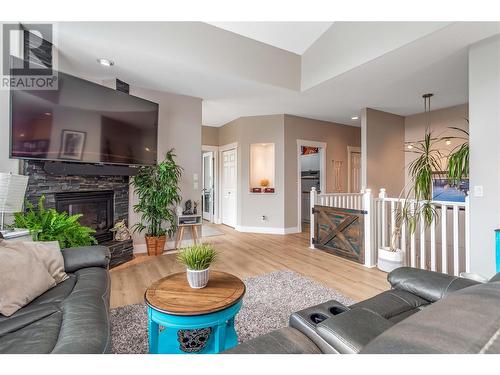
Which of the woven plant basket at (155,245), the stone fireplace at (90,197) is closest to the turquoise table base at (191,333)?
the stone fireplace at (90,197)

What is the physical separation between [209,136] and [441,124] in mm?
5350

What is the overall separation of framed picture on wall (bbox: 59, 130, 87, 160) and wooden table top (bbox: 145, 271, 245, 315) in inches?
83.8

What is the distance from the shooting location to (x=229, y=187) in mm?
6148

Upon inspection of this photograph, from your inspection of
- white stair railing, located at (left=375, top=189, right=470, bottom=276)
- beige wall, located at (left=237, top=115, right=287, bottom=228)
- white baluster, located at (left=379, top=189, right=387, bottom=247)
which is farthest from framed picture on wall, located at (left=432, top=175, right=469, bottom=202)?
beige wall, located at (left=237, top=115, right=287, bottom=228)

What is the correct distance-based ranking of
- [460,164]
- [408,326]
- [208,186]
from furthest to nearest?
[208,186] < [460,164] < [408,326]

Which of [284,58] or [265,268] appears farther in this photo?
[284,58]

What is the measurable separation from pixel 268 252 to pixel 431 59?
3.36 m

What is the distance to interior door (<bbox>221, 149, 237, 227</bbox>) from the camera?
19.4 ft

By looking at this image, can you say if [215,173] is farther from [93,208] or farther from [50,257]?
[50,257]

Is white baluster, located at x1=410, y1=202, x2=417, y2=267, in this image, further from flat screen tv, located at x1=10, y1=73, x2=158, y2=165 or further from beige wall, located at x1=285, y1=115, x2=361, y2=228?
flat screen tv, located at x1=10, y1=73, x2=158, y2=165

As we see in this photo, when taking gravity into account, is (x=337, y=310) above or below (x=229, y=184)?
below

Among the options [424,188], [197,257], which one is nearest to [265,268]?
[197,257]

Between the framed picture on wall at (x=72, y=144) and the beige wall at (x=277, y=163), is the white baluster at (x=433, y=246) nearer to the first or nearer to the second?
the beige wall at (x=277, y=163)

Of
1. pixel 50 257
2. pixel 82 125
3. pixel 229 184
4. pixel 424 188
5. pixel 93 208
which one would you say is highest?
pixel 82 125
